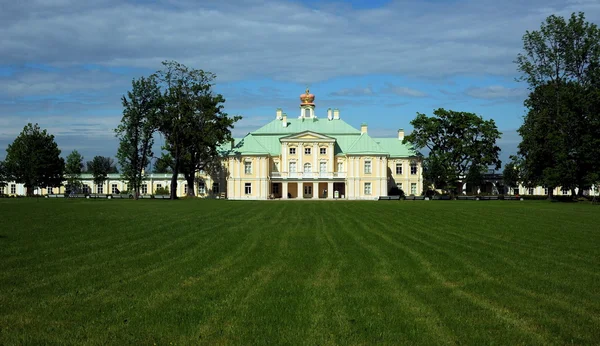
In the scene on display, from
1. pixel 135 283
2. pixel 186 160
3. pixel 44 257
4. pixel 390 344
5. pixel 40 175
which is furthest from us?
pixel 40 175

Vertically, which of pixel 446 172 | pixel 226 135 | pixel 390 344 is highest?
pixel 226 135

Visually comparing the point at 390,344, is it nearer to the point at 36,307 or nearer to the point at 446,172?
the point at 36,307

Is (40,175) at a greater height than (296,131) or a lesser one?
lesser

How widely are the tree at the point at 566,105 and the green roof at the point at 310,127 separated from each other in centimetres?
3128

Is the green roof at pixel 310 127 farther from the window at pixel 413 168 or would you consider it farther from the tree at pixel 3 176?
the tree at pixel 3 176

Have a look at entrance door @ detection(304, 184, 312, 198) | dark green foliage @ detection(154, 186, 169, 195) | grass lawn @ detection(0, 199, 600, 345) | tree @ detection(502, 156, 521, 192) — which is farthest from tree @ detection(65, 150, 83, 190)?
grass lawn @ detection(0, 199, 600, 345)

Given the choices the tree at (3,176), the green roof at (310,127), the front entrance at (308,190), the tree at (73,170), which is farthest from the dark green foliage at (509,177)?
the tree at (3,176)

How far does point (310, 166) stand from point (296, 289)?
6704 cm

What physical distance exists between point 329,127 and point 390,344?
251ft

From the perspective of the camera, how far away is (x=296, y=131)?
8119cm

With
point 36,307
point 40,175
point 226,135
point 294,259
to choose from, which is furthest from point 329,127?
point 36,307

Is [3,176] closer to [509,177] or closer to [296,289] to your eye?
[509,177]

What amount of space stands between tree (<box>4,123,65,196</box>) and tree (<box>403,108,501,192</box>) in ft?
163

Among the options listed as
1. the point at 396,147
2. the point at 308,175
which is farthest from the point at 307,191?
the point at 396,147
